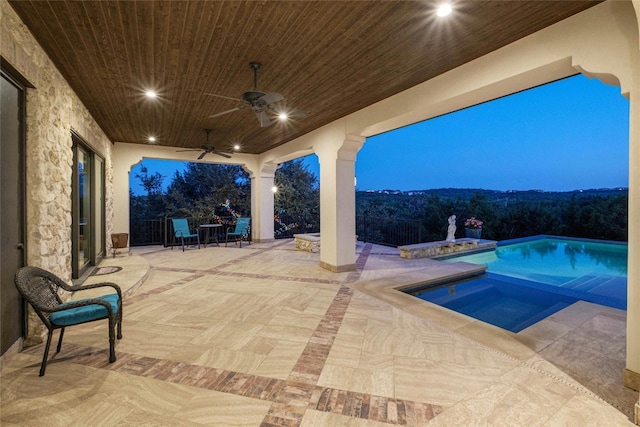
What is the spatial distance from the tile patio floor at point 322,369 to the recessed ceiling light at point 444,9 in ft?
8.90

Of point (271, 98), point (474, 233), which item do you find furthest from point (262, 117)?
point (474, 233)

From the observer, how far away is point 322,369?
6.96 feet

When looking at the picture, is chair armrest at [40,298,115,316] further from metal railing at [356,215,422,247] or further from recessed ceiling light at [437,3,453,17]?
metal railing at [356,215,422,247]

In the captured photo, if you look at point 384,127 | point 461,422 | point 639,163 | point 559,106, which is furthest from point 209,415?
point 559,106

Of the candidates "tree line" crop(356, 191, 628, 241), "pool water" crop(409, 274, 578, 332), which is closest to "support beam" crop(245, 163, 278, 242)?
"tree line" crop(356, 191, 628, 241)

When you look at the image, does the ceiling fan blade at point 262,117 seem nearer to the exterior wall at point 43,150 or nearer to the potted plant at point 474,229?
the exterior wall at point 43,150

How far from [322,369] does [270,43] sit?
2.84m

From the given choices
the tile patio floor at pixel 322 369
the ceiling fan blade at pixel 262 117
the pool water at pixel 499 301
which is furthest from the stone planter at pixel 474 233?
the ceiling fan blade at pixel 262 117

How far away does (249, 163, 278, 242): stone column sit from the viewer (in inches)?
352

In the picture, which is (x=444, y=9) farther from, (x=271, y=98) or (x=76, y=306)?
(x=76, y=306)

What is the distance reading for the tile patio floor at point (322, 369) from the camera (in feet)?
5.42

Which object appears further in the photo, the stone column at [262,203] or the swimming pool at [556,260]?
the stone column at [262,203]

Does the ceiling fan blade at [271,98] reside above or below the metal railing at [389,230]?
above

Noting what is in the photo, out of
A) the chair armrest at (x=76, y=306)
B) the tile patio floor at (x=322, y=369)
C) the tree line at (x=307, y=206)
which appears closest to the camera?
the tile patio floor at (x=322, y=369)
